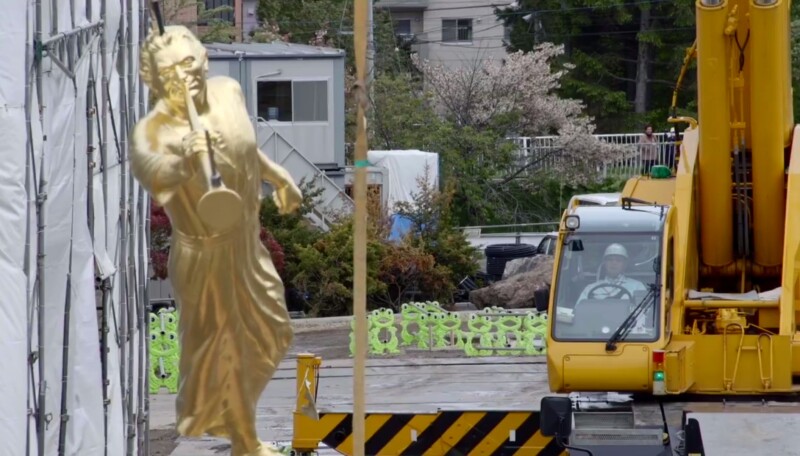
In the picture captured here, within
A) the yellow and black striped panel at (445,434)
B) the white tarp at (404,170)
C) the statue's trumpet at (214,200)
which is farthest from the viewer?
the white tarp at (404,170)

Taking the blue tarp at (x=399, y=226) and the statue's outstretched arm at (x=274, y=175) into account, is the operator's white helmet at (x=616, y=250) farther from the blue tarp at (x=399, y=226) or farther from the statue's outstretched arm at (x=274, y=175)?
the blue tarp at (x=399, y=226)

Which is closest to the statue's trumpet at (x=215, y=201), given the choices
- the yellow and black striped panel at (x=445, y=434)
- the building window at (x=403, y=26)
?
the yellow and black striped panel at (x=445, y=434)

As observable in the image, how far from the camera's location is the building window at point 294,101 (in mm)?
33375

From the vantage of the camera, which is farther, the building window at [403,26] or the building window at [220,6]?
the building window at [403,26]

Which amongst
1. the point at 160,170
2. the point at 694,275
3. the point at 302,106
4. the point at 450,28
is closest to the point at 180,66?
the point at 160,170

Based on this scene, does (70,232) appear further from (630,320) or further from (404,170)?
(404,170)

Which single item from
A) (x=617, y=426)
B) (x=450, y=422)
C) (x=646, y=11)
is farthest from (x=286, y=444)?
(x=646, y=11)

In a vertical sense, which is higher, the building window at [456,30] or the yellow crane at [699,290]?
the building window at [456,30]

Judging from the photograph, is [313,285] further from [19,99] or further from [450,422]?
[19,99]

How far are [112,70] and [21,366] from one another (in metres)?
3.68

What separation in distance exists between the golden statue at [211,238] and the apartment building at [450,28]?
42835mm

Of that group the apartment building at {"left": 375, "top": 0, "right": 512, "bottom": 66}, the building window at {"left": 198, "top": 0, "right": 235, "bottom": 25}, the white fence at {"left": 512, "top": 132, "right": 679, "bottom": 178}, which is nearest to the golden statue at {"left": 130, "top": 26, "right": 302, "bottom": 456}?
the white fence at {"left": 512, "top": 132, "right": 679, "bottom": 178}

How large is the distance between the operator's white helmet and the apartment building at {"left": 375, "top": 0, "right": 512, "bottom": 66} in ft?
114

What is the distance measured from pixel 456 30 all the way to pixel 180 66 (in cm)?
4620
